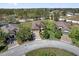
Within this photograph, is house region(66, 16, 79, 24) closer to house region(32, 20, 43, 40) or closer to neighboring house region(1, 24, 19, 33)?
house region(32, 20, 43, 40)

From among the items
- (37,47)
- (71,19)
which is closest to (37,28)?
(37,47)

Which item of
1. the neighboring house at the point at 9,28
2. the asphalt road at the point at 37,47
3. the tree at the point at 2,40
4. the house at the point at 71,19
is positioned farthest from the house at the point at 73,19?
the tree at the point at 2,40

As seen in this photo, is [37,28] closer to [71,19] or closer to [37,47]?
[37,47]

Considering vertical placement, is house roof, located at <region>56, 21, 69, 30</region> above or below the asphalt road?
above

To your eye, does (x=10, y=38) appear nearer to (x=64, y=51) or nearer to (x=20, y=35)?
(x=20, y=35)

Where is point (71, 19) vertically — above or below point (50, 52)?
above

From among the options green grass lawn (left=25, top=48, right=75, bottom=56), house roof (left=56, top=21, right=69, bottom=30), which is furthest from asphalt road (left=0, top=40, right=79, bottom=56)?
house roof (left=56, top=21, right=69, bottom=30)

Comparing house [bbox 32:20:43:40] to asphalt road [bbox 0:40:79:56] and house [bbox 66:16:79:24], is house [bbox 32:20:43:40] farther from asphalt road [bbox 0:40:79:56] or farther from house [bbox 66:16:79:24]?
house [bbox 66:16:79:24]

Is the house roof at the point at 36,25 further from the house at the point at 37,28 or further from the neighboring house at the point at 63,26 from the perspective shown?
the neighboring house at the point at 63,26

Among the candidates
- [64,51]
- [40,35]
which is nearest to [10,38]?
[40,35]

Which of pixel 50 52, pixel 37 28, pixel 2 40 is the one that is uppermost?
pixel 37 28

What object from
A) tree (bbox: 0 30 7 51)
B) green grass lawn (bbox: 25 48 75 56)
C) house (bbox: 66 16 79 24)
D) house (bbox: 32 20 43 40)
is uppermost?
house (bbox: 66 16 79 24)
